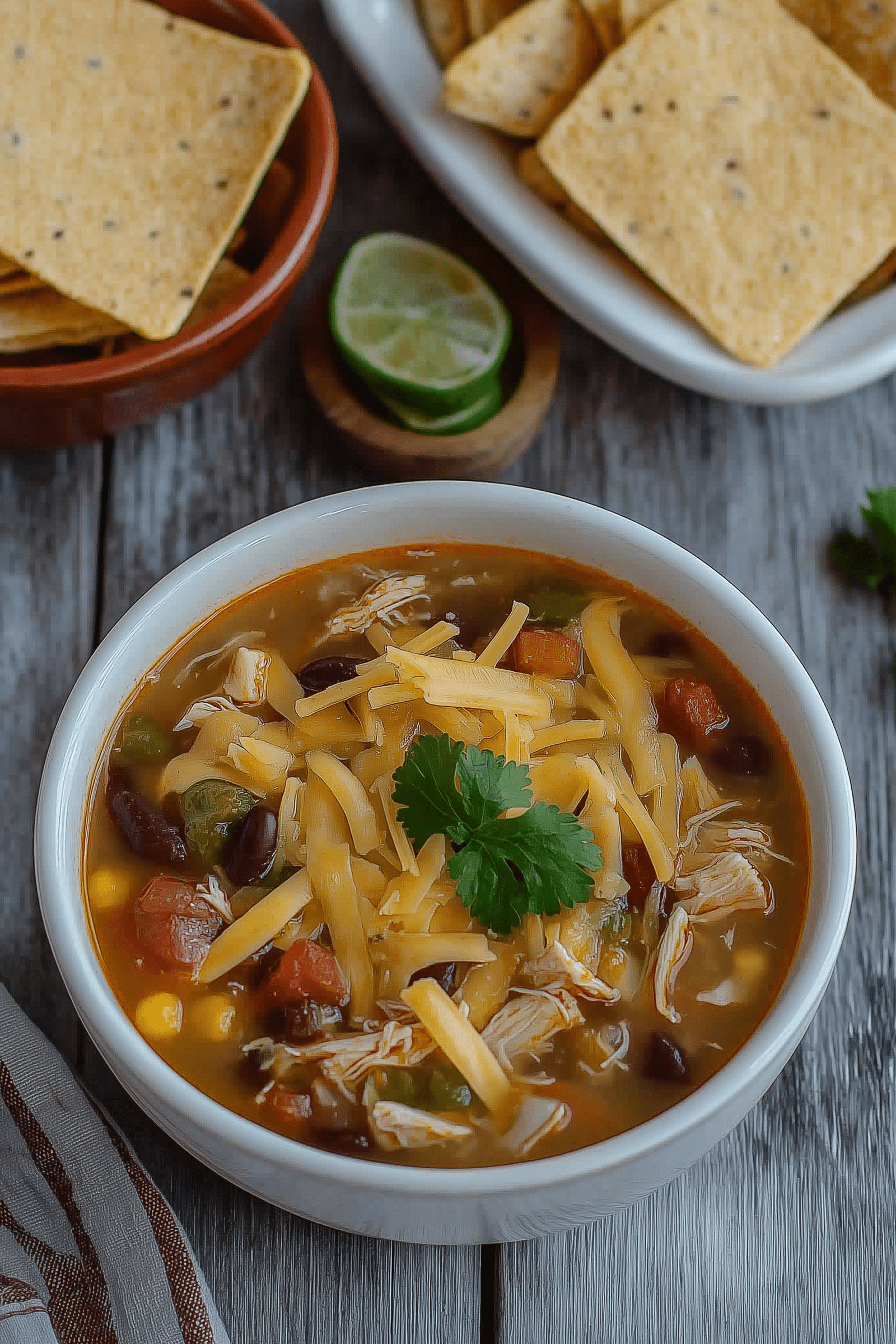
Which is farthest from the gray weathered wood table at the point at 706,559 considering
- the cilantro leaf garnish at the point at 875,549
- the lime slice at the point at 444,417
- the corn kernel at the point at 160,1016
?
the corn kernel at the point at 160,1016

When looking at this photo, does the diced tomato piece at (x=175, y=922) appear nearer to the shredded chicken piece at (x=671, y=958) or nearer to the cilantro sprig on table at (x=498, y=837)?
the cilantro sprig on table at (x=498, y=837)

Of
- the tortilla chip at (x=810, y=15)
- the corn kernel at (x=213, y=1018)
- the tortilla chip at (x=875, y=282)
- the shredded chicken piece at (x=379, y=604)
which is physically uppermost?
the tortilla chip at (x=810, y=15)

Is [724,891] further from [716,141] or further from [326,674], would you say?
[716,141]

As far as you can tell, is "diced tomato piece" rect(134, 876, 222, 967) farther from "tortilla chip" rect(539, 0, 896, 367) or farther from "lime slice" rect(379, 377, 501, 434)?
"tortilla chip" rect(539, 0, 896, 367)

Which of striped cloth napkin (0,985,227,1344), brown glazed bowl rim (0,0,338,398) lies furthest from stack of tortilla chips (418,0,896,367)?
striped cloth napkin (0,985,227,1344)

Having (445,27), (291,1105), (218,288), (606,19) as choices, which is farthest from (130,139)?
(291,1105)

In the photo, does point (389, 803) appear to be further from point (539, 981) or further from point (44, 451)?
point (44, 451)
